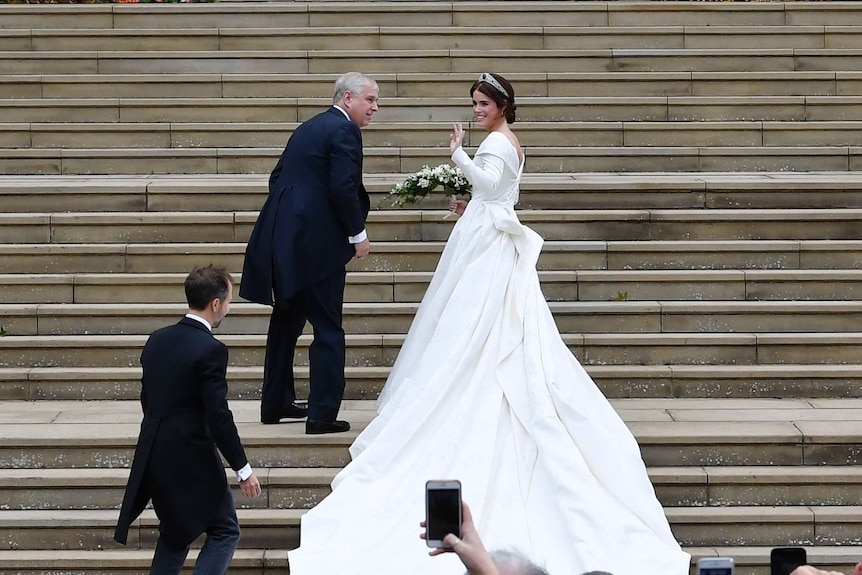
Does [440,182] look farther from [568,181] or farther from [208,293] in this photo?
[568,181]

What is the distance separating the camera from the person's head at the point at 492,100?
6891 mm

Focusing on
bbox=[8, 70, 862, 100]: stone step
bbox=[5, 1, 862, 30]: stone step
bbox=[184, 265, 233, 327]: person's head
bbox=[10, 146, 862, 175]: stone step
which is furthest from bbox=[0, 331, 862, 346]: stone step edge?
bbox=[5, 1, 862, 30]: stone step

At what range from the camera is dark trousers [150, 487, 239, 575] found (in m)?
5.49

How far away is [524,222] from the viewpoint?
9.13 m

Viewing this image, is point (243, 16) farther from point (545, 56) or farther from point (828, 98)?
point (828, 98)

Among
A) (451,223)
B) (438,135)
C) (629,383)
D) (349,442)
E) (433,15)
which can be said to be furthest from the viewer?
(433,15)

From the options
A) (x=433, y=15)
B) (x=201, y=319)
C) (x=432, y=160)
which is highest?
(x=433, y=15)

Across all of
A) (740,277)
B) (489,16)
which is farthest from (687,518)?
(489,16)

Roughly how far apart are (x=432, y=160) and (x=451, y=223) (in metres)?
1.20

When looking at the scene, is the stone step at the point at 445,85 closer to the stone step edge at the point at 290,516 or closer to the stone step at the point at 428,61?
the stone step at the point at 428,61

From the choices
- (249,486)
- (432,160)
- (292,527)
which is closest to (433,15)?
(432,160)

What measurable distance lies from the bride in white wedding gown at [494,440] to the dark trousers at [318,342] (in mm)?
351

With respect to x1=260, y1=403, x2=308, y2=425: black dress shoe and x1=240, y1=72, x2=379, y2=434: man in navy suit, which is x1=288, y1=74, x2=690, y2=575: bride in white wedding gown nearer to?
x1=240, y1=72, x2=379, y2=434: man in navy suit

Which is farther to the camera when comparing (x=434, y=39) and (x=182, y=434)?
(x=434, y=39)
